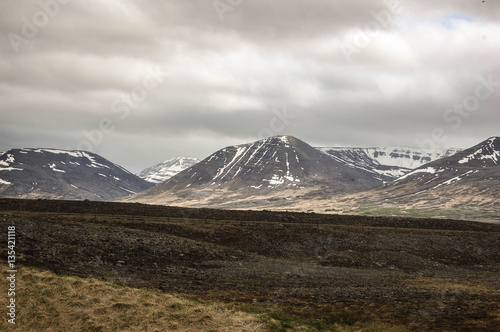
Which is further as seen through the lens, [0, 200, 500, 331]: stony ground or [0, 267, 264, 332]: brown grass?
[0, 200, 500, 331]: stony ground

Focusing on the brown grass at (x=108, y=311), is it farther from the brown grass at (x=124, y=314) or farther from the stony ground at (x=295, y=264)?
the stony ground at (x=295, y=264)

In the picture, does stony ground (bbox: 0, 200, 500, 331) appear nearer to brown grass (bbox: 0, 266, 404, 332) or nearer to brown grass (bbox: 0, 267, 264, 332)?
brown grass (bbox: 0, 266, 404, 332)

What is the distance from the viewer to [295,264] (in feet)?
130

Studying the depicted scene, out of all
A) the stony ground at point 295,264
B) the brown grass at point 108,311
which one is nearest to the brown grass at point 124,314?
the brown grass at point 108,311

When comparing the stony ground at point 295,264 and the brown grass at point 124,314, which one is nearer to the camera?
the brown grass at point 124,314

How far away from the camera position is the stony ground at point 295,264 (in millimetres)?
22609

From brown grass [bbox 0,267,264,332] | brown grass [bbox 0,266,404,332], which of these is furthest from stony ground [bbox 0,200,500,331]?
brown grass [bbox 0,267,264,332]

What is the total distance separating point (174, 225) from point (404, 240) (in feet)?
87.6

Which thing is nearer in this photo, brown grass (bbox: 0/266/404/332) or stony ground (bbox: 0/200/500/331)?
brown grass (bbox: 0/266/404/332)

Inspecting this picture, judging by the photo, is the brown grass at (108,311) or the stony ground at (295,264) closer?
the brown grass at (108,311)

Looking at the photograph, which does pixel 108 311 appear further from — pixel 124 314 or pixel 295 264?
pixel 295 264

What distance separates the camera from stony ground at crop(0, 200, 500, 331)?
74.2 ft

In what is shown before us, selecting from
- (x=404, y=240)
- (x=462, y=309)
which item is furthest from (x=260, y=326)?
(x=404, y=240)

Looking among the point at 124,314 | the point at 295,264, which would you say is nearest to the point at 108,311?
the point at 124,314
